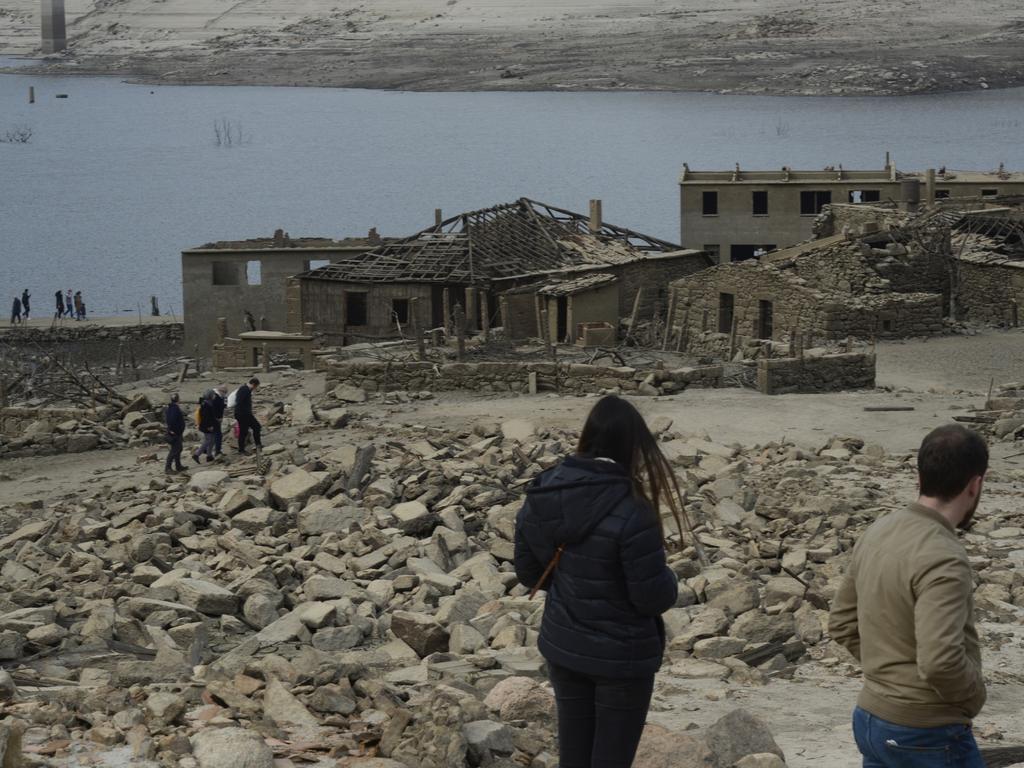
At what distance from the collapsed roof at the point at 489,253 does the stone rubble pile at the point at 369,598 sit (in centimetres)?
2042

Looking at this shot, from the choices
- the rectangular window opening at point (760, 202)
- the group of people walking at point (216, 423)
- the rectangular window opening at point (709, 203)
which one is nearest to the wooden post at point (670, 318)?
the group of people walking at point (216, 423)

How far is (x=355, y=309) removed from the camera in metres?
43.5

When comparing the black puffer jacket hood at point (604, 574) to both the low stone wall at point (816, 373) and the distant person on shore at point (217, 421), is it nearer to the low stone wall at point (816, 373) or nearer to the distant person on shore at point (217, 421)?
the distant person on shore at point (217, 421)

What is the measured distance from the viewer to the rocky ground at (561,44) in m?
146

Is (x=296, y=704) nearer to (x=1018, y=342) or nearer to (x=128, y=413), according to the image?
(x=128, y=413)

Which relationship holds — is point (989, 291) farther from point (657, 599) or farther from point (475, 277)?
point (657, 599)

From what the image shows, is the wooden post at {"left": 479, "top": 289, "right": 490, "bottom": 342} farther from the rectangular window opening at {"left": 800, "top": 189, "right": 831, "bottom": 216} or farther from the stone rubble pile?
the rectangular window opening at {"left": 800, "top": 189, "right": 831, "bottom": 216}

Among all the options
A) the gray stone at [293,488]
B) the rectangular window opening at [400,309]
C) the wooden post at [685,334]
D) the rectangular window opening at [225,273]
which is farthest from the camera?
the rectangular window opening at [225,273]

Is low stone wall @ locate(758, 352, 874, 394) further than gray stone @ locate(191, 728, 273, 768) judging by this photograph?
Yes

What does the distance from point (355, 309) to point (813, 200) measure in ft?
71.9

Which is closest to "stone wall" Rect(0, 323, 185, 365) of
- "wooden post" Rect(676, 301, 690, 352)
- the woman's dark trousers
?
"wooden post" Rect(676, 301, 690, 352)

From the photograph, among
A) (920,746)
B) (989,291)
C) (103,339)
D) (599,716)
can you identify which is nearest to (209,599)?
(599,716)

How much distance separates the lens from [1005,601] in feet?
38.9

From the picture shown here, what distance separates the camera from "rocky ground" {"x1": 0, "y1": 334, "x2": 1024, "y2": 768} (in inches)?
296
